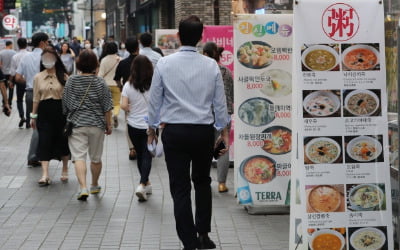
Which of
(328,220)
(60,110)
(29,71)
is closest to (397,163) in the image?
(328,220)

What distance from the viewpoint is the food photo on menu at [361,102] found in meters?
7.11

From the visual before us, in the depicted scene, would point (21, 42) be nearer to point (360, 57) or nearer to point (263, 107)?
point (263, 107)

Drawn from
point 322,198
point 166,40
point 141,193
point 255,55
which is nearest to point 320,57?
point 322,198

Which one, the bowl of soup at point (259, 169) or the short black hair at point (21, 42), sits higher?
the short black hair at point (21, 42)

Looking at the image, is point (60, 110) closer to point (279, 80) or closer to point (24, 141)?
point (279, 80)

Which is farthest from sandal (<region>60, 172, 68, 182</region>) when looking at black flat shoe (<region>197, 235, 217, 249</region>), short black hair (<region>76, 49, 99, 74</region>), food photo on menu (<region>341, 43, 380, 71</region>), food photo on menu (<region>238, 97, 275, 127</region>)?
food photo on menu (<region>341, 43, 380, 71</region>)

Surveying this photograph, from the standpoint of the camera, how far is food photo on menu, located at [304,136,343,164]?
23.3 ft

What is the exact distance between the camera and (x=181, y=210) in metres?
7.62

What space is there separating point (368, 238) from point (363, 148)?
27.2 inches

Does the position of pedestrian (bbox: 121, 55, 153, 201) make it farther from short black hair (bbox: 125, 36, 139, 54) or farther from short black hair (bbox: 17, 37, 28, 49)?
short black hair (bbox: 17, 37, 28, 49)

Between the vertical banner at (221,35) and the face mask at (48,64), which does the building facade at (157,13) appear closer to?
the vertical banner at (221,35)

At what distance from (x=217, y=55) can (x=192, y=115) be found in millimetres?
3602

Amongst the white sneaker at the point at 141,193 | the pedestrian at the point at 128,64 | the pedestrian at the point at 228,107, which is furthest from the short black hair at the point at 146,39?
the white sneaker at the point at 141,193

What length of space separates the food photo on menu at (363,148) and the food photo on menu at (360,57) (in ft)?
1.71
